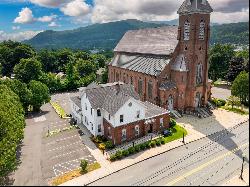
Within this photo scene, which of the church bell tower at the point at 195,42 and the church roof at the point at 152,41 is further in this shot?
the church roof at the point at 152,41

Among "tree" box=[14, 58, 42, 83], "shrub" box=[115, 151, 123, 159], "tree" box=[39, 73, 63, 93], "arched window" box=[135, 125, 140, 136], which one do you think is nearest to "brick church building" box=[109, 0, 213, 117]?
"arched window" box=[135, 125, 140, 136]

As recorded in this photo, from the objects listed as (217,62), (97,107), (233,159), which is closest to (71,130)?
(97,107)

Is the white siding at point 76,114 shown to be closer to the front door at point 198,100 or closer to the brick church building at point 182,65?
the brick church building at point 182,65

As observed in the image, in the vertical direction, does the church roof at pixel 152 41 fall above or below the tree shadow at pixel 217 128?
above

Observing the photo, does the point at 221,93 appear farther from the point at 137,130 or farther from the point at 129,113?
the point at 129,113

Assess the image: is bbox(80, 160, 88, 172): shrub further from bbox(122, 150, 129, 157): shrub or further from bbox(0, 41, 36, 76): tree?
bbox(0, 41, 36, 76): tree

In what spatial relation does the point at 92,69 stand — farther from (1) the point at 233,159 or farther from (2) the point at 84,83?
(1) the point at 233,159

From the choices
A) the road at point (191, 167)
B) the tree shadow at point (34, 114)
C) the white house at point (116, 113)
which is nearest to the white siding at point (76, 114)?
the white house at point (116, 113)
